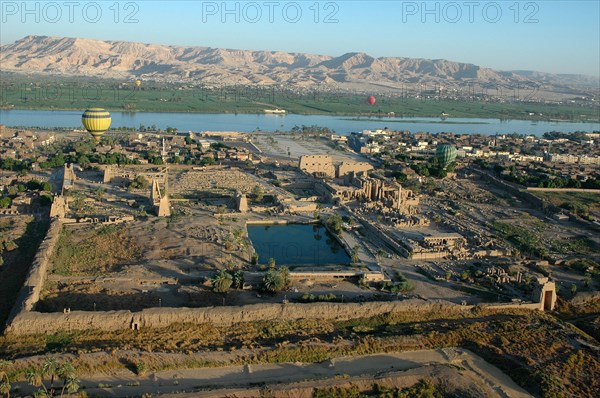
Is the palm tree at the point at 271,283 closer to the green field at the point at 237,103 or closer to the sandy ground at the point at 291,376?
the sandy ground at the point at 291,376

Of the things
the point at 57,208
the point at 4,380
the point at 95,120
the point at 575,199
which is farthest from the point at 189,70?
the point at 4,380

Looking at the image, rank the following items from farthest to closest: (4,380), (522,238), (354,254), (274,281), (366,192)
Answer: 1. (366,192)
2. (522,238)
3. (354,254)
4. (274,281)
5. (4,380)

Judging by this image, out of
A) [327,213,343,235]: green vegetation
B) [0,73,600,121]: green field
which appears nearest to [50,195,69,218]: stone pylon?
[327,213,343,235]: green vegetation

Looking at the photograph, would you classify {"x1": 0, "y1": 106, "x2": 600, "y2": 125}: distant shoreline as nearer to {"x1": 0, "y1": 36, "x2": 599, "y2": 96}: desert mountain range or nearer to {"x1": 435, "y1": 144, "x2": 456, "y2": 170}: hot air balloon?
{"x1": 435, "y1": 144, "x2": 456, "y2": 170}: hot air balloon

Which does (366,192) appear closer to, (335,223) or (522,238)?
(335,223)

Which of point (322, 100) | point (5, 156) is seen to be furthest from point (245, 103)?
point (5, 156)
